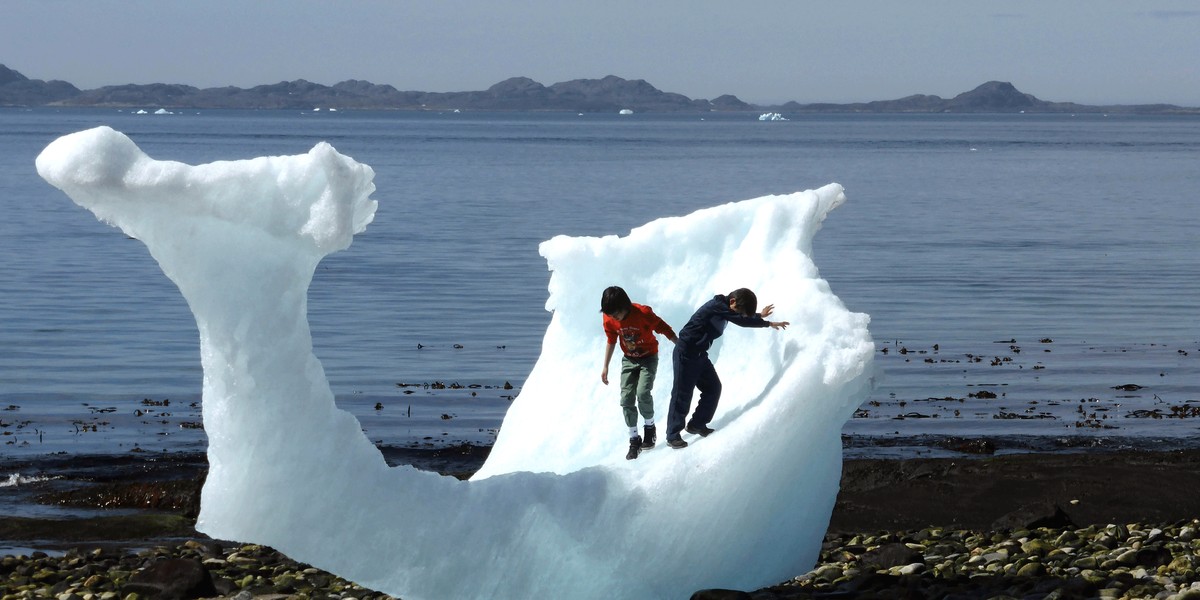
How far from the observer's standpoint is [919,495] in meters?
17.5

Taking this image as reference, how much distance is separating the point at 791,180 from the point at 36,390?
7083cm

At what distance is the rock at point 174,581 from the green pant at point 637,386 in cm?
478

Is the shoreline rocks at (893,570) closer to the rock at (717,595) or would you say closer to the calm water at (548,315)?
the rock at (717,595)

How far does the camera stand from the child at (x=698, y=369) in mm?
11828

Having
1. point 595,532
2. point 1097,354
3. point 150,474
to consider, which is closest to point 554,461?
point 595,532

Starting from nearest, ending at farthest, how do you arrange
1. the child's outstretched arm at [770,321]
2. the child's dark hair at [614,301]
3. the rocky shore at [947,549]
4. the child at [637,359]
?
1. the child's outstretched arm at [770,321]
2. the child's dark hair at [614,301]
3. the child at [637,359]
4. the rocky shore at [947,549]

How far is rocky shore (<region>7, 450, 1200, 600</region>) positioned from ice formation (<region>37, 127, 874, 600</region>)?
34.9 inches

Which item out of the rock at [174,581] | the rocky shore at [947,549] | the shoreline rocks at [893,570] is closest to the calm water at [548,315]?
the rocky shore at [947,549]

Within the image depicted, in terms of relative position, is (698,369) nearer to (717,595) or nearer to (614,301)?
(614,301)

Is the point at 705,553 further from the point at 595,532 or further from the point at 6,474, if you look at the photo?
the point at 6,474

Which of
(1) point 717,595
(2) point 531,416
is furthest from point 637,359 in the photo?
(1) point 717,595

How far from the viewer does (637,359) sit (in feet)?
39.5

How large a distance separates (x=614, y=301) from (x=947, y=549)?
17.9ft

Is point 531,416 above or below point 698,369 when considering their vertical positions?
below
